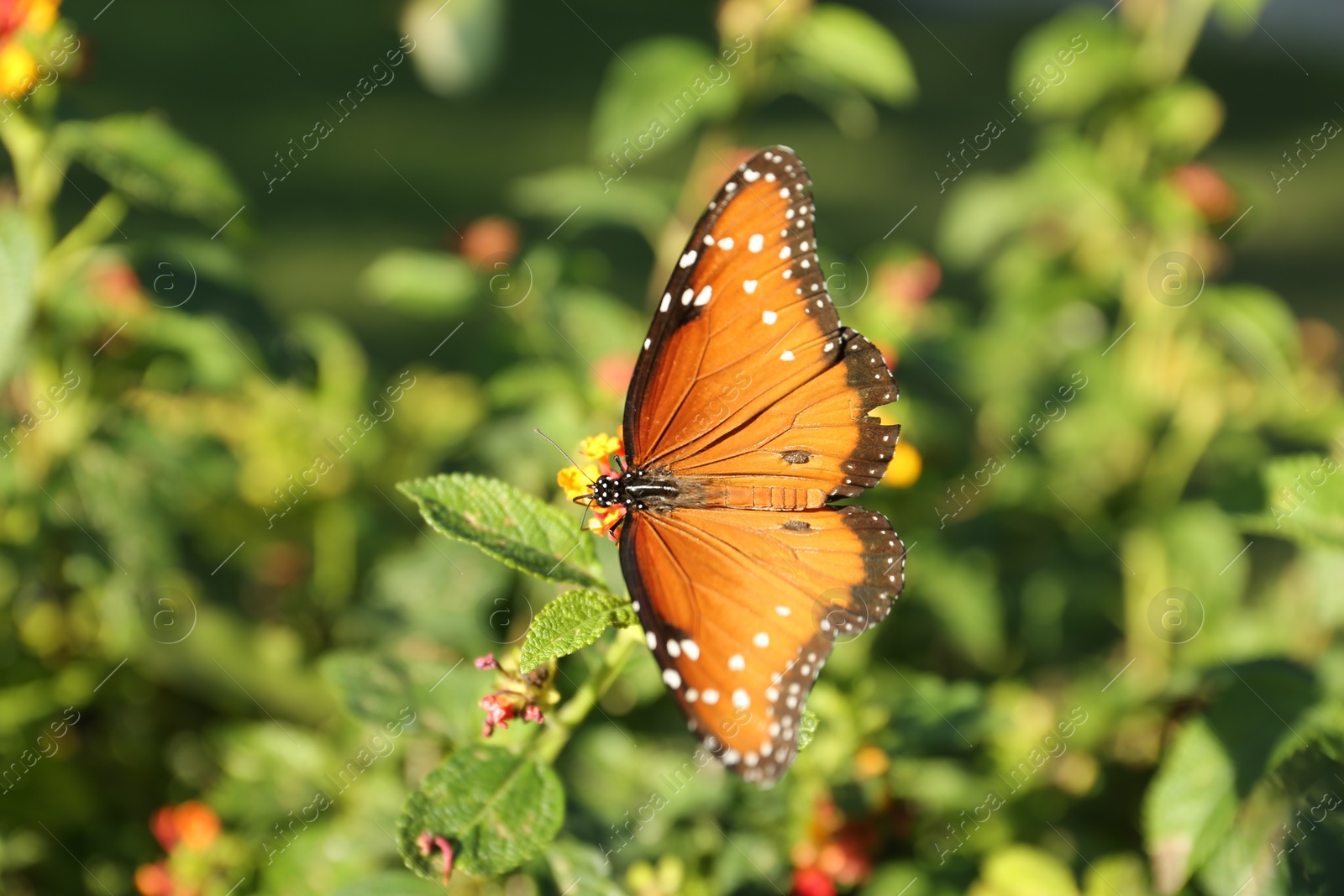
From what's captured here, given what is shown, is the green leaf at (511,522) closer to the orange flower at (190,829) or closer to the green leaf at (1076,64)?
the orange flower at (190,829)

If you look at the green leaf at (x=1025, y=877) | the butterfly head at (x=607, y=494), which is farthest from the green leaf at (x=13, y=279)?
the green leaf at (x=1025, y=877)

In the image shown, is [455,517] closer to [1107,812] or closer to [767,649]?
[767,649]

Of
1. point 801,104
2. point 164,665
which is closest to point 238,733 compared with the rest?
point 164,665

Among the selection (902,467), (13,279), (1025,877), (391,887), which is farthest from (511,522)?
(1025,877)

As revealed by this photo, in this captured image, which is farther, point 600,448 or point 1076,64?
point 1076,64

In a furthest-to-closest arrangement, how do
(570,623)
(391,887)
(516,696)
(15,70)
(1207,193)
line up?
(1207,193) → (15,70) → (391,887) → (516,696) → (570,623)

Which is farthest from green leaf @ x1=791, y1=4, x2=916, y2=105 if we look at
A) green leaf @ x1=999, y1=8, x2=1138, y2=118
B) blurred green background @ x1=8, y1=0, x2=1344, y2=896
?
green leaf @ x1=999, y1=8, x2=1138, y2=118

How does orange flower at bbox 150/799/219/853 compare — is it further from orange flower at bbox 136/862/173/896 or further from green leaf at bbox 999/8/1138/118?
green leaf at bbox 999/8/1138/118

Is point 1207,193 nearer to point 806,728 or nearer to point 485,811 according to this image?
point 806,728
